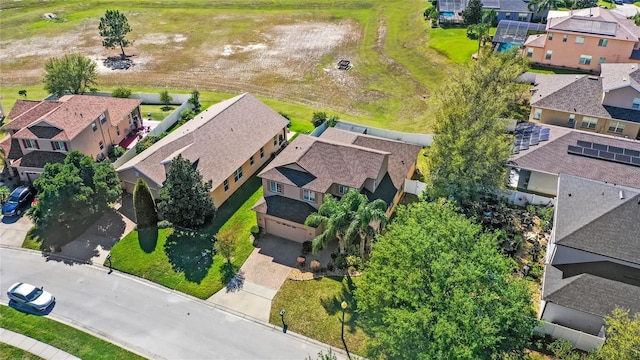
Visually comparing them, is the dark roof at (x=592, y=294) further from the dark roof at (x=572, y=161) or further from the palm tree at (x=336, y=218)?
the dark roof at (x=572, y=161)

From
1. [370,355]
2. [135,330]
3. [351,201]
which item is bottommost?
[135,330]

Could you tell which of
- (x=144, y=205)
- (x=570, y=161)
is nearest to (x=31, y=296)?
(x=144, y=205)

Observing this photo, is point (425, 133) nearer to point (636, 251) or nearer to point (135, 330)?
point (636, 251)

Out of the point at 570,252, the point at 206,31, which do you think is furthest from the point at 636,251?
the point at 206,31

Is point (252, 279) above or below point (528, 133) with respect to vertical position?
below

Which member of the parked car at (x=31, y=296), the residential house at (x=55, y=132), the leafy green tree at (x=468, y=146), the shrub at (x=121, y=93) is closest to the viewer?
the parked car at (x=31, y=296)

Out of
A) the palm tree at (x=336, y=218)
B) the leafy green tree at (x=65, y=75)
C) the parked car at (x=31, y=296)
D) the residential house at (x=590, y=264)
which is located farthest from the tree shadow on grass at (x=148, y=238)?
the leafy green tree at (x=65, y=75)

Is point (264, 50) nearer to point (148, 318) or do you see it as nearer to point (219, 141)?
point (219, 141)
